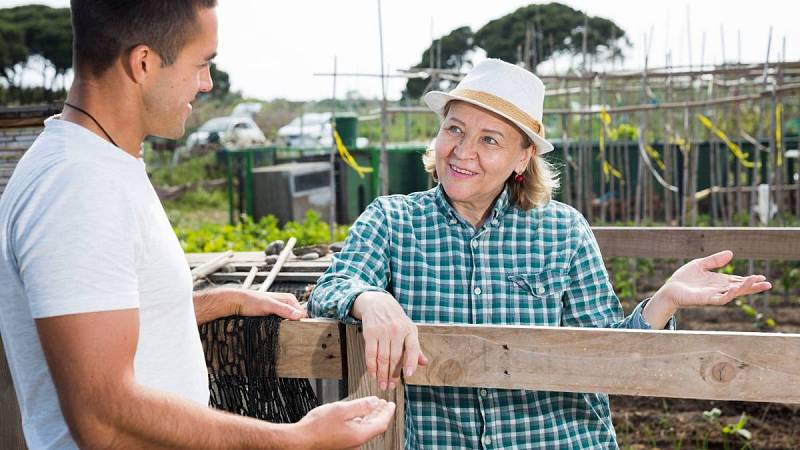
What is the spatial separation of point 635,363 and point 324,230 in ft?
21.9

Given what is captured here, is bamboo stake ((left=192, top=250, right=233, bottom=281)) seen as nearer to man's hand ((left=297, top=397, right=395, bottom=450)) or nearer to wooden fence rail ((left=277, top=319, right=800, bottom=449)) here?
wooden fence rail ((left=277, top=319, right=800, bottom=449))

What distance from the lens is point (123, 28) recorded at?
4.21 ft

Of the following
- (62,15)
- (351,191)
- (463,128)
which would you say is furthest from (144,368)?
(62,15)

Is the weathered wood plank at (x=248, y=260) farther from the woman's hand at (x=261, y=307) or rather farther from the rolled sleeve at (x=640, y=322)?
the rolled sleeve at (x=640, y=322)

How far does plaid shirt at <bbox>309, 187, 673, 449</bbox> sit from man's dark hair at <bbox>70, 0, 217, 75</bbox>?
2.76 feet

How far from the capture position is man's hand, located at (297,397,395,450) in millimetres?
1360

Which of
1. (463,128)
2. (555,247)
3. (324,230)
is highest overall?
(463,128)

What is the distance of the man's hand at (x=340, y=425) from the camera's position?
4.46 ft

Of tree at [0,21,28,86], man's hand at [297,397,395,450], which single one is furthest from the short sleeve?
tree at [0,21,28,86]

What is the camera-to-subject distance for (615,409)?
16.4 feet

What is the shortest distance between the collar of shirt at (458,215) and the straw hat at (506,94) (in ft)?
0.61

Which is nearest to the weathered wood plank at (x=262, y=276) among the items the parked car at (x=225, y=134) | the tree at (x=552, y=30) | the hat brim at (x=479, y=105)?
the hat brim at (x=479, y=105)

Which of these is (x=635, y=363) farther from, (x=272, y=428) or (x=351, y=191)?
(x=351, y=191)

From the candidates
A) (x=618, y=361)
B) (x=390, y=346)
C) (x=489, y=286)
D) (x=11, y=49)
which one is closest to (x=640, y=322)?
(x=489, y=286)
